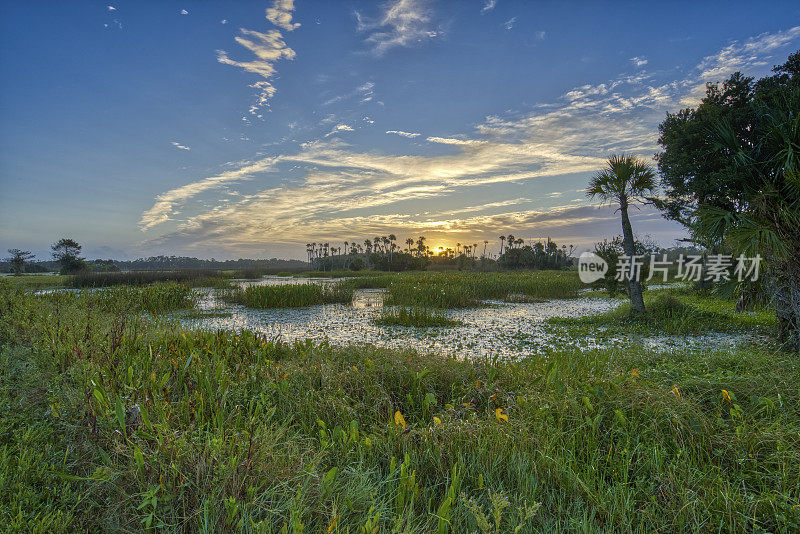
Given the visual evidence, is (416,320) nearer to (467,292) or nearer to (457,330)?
(457,330)

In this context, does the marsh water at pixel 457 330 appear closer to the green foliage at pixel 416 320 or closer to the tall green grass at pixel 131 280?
the green foliage at pixel 416 320

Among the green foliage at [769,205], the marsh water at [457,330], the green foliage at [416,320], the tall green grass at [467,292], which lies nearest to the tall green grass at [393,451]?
the marsh water at [457,330]

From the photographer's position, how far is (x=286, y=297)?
51.3 ft

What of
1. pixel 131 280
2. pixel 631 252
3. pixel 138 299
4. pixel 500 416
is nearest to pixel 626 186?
pixel 631 252

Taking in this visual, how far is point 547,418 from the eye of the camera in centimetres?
355

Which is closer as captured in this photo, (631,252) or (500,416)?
(500,416)

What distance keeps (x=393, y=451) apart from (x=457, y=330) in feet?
22.5

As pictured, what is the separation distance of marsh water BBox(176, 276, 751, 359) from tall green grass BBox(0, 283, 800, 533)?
234 centimetres

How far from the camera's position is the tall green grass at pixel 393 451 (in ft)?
7.46

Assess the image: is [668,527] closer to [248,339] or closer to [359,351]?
[359,351]

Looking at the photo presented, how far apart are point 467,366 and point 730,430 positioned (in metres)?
2.82

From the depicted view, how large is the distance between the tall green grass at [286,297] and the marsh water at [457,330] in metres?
0.70

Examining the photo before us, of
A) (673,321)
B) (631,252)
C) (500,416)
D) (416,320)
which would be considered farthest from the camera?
(631,252)

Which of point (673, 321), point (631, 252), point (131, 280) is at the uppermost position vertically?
point (631, 252)
